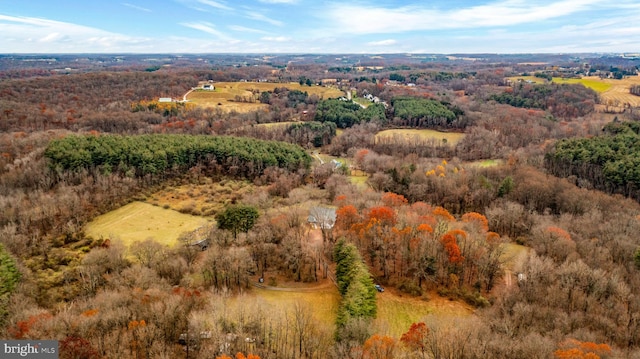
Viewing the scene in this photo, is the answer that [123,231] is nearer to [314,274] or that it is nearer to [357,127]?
[314,274]

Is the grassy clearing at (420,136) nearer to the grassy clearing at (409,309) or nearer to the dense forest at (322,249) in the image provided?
the dense forest at (322,249)

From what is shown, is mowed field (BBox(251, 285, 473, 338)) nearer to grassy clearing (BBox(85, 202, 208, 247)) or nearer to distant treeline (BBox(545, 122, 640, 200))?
grassy clearing (BBox(85, 202, 208, 247))

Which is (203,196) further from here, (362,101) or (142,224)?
(362,101)

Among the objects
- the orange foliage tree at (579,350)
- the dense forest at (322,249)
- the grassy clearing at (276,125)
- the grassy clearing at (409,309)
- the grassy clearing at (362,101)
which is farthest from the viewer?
the grassy clearing at (362,101)

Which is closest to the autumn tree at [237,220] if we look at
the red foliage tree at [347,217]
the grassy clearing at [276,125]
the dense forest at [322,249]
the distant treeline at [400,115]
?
the dense forest at [322,249]

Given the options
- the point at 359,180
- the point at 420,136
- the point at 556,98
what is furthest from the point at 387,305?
the point at 556,98

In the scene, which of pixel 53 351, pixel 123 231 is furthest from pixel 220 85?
pixel 53 351
